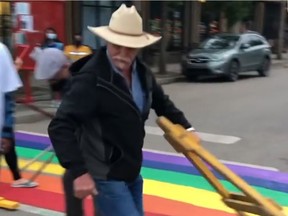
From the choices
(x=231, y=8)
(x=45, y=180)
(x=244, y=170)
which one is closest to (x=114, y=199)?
(x=45, y=180)

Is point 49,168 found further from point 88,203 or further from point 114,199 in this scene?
point 114,199

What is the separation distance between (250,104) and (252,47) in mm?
6561

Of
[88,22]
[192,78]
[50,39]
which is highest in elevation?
[50,39]

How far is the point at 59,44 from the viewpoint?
12641 mm

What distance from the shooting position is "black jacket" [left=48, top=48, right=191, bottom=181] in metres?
2.99

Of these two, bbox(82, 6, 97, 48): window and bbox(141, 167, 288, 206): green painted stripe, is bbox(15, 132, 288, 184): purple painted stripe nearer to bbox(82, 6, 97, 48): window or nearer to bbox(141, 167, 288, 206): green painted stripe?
bbox(141, 167, 288, 206): green painted stripe

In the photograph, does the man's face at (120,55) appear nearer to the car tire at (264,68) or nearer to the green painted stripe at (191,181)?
the green painted stripe at (191,181)

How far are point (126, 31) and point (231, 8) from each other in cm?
1991

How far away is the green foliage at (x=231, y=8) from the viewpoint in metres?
22.3

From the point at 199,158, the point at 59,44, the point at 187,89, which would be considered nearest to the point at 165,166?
the point at 199,158

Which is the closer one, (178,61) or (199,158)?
(199,158)

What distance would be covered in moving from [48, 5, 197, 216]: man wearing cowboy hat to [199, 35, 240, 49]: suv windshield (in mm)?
15876

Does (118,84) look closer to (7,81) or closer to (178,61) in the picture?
(7,81)

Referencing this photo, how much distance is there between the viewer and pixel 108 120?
3102 millimetres
